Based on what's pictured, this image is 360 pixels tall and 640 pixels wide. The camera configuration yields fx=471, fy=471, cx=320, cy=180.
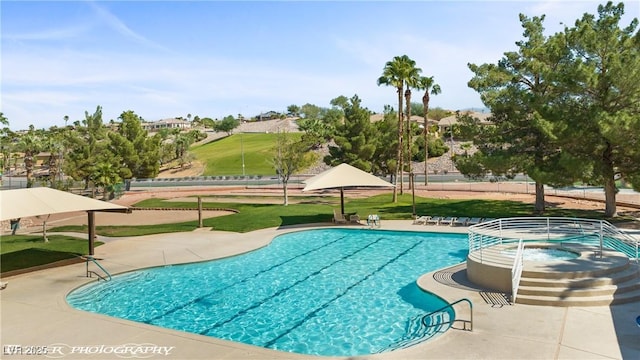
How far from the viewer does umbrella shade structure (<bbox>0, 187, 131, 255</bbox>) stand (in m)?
16.9

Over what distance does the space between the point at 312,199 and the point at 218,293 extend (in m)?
29.6

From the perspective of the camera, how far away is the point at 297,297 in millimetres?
15516

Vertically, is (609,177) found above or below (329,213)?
above


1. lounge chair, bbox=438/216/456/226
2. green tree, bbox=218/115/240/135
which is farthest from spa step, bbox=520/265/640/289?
green tree, bbox=218/115/240/135

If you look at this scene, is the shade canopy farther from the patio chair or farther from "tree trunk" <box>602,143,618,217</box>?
"tree trunk" <box>602,143,618,217</box>

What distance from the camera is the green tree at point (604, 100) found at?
77.6 feet

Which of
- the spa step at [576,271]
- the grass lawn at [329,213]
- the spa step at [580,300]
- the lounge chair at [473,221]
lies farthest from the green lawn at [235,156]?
the spa step at [580,300]

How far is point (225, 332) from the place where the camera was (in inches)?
496

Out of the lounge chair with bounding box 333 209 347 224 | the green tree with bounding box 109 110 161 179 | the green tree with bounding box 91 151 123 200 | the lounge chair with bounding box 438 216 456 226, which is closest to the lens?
the lounge chair with bounding box 438 216 456 226

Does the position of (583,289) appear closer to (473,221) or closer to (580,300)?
(580,300)

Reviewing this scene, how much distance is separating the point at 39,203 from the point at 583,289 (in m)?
18.9

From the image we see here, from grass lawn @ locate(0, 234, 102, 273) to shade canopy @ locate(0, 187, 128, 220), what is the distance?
2.80 m

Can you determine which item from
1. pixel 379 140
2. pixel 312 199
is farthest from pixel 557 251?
pixel 379 140

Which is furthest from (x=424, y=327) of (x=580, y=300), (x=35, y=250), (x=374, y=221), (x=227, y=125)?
(x=227, y=125)
